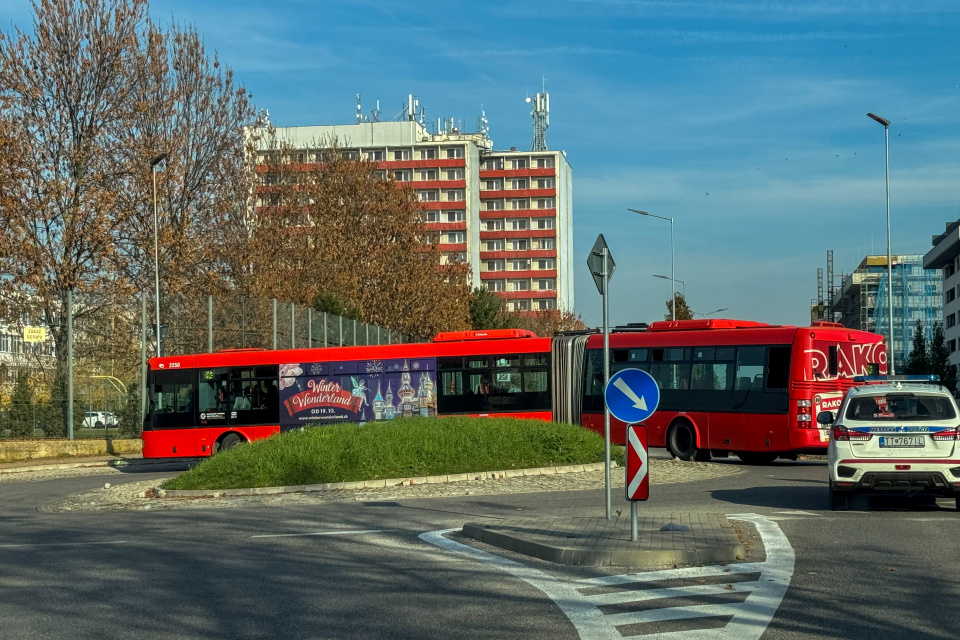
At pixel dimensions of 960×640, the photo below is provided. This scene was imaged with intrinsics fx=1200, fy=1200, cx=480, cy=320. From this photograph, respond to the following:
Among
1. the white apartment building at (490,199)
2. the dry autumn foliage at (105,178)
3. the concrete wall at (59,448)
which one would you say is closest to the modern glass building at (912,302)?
the white apartment building at (490,199)

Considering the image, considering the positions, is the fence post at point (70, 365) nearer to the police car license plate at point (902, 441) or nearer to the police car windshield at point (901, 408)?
the police car windshield at point (901, 408)

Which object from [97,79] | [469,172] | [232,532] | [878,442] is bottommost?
[232,532]

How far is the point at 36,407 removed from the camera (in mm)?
33625

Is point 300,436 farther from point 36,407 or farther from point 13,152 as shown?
point 13,152

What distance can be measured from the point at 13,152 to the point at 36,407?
32.4 ft

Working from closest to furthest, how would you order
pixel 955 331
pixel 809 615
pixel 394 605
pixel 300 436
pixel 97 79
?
pixel 809 615, pixel 394 605, pixel 300 436, pixel 97 79, pixel 955 331

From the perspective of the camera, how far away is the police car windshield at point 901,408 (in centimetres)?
1537

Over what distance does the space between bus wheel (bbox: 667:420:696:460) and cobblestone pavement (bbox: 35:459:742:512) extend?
3.30 m

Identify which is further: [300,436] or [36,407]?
[36,407]

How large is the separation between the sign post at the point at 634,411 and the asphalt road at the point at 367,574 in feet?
4.64

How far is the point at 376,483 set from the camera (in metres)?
22.0

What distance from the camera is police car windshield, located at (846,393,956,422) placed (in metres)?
15.4

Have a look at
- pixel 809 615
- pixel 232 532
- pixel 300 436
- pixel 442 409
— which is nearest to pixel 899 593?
pixel 809 615

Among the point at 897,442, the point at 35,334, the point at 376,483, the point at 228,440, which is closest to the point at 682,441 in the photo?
the point at 376,483
